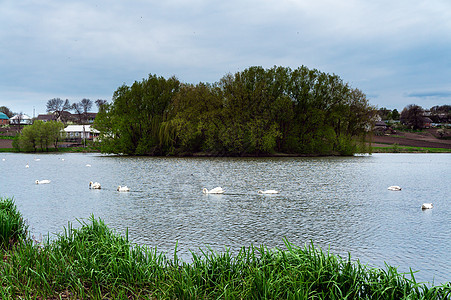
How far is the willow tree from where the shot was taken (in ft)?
216

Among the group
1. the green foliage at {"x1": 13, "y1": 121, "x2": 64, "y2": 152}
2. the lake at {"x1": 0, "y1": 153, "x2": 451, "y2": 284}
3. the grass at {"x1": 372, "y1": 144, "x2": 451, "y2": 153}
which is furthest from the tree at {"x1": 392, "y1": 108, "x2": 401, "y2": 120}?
the lake at {"x1": 0, "y1": 153, "x2": 451, "y2": 284}

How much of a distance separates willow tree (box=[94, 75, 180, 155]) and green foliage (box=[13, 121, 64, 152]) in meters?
25.0

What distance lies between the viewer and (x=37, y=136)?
85.8 meters

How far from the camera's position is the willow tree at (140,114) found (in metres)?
65.9

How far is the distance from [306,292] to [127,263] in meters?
2.66

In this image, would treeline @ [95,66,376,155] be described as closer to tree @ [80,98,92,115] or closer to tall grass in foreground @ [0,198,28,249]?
tall grass in foreground @ [0,198,28,249]

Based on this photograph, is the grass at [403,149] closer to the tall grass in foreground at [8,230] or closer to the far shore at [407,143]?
the far shore at [407,143]

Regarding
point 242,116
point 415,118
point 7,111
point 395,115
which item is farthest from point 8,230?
point 7,111

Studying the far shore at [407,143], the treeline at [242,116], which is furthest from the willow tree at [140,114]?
the far shore at [407,143]

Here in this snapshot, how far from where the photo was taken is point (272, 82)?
6328 cm

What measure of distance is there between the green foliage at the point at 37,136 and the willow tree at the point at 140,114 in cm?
2499

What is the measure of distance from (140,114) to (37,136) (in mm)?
33360

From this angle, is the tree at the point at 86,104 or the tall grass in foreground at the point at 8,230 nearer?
the tall grass in foreground at the point at 8,230

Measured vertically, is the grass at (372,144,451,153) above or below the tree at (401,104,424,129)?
below
